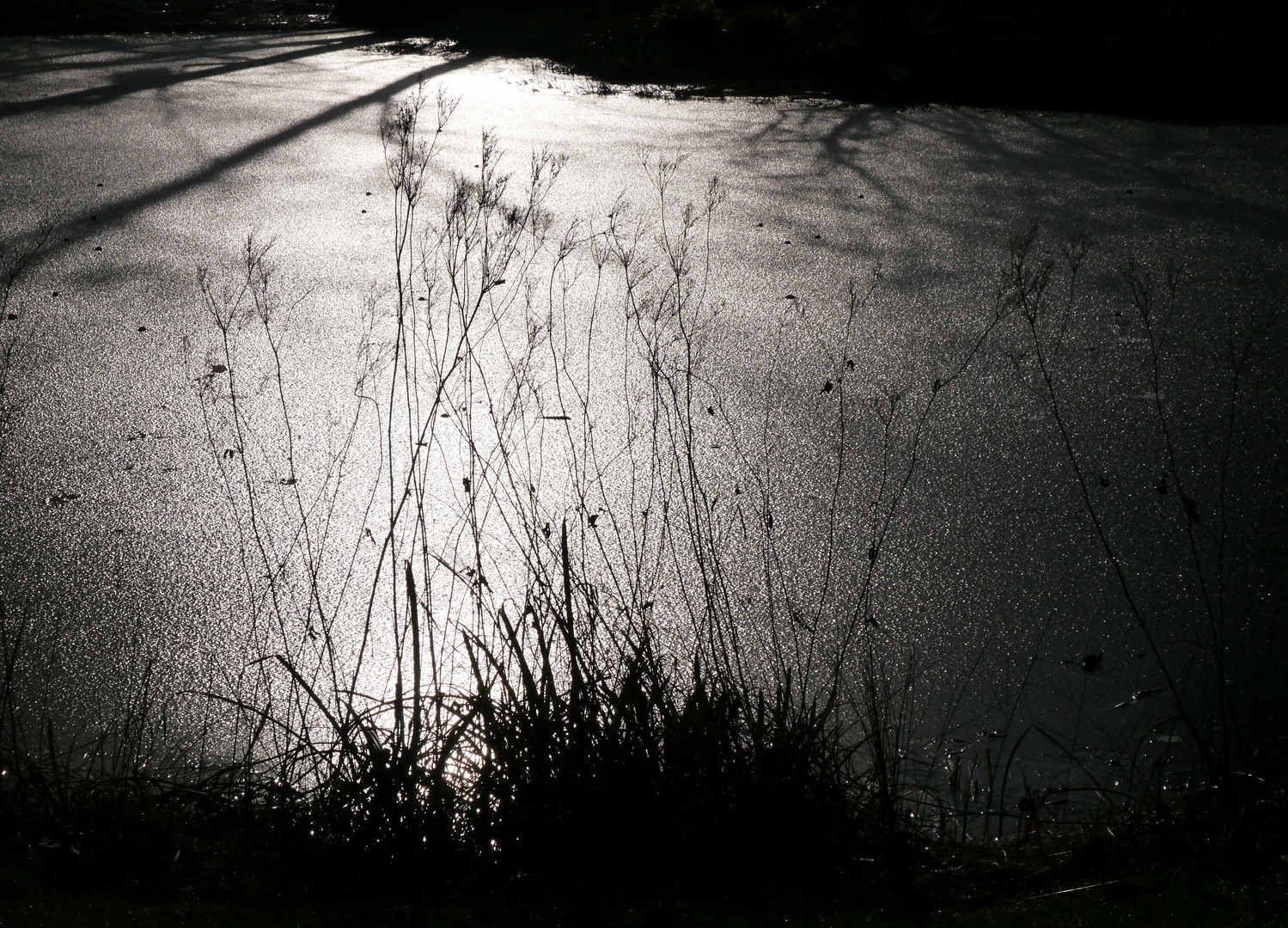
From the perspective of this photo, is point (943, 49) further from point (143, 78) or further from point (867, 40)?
point (143, 78)

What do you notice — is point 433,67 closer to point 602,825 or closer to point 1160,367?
point 1160,367

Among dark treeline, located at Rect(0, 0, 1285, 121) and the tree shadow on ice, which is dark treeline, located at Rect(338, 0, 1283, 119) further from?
the tree shadow on ice

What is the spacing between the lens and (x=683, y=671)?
4.97 ft

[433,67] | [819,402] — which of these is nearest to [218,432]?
[819,402]

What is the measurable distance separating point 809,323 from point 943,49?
3.54m

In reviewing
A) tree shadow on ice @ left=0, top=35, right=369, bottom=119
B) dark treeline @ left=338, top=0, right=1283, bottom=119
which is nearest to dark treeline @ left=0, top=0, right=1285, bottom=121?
dark treeline @ left=338, top=0, right=1283, bottom=119

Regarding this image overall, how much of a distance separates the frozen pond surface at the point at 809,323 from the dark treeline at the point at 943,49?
50cm

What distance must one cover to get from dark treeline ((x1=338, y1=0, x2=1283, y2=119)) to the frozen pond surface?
19.6 inches

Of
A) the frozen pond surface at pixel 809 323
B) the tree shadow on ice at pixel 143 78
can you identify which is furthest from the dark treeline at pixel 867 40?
the tree shadow on ice at pixel 143 78

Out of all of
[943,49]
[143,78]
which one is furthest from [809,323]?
[143,78]

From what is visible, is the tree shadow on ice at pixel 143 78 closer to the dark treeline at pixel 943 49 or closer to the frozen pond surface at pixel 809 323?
the frozen pond surface at pixel 809 323

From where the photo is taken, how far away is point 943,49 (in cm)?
552

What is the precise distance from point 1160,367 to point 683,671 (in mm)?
1498

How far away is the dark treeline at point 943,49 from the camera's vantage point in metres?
5.21
